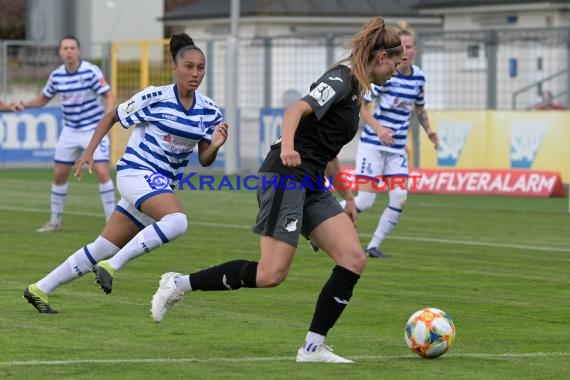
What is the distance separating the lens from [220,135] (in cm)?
1044

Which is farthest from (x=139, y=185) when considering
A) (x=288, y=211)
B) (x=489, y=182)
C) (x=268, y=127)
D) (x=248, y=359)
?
(x=268, y=127)

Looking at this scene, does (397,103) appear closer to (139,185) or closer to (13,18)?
(139,185)

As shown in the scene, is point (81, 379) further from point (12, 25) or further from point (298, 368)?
point (12, 25)

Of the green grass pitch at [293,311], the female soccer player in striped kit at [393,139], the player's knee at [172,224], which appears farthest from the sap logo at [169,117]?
the female soccer player in striped kit at [393,139]

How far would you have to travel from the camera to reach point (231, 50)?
3262cm

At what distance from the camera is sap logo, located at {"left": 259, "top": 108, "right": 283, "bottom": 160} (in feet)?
103

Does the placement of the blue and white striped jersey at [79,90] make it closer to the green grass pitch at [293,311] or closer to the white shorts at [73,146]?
the white shorts at [73,146]

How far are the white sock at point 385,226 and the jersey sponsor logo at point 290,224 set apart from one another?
22.6 ft

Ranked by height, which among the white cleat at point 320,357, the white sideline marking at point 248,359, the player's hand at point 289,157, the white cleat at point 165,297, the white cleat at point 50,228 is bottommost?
the white cleat at point 50,228

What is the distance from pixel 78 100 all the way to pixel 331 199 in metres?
9.60

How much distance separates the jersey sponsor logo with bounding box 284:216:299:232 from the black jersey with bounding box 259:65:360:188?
0.24 metres

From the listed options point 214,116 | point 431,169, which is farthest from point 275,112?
point 214,116

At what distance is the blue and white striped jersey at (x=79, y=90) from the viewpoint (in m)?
18.2

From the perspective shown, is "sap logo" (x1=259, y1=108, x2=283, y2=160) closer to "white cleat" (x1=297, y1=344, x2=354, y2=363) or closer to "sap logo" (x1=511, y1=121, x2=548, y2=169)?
"sap logo" (x1=511, y1=121, x2=548, y2=169)
